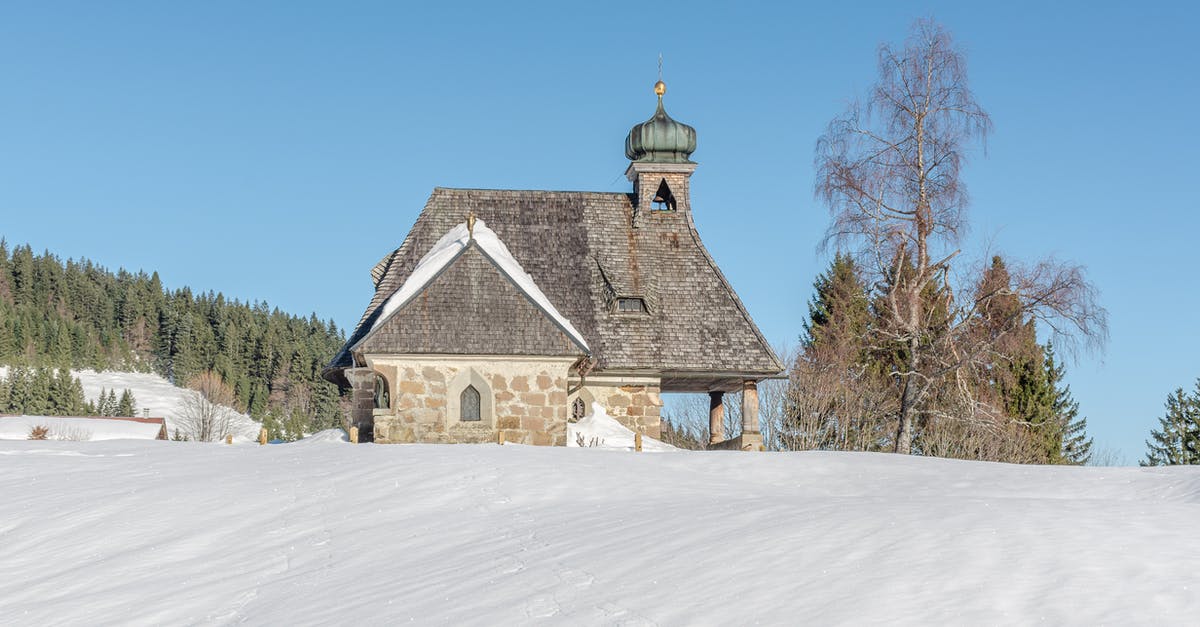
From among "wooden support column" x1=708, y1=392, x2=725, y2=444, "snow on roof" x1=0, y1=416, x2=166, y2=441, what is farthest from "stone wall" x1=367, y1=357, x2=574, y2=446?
"snow on roof" x1=0, y1=416, x2=166, y2=441

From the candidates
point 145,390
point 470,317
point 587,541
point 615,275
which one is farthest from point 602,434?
point 145,390

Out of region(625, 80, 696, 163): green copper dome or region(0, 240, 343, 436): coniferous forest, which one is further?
region(0, 240, 343, 436): coniferous forest

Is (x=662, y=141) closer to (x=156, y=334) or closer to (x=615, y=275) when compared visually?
(x=615, y=275)

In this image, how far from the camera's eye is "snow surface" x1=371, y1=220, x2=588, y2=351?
22.9 meters

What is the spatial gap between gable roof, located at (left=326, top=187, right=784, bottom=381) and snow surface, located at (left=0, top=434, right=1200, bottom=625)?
8.87 m

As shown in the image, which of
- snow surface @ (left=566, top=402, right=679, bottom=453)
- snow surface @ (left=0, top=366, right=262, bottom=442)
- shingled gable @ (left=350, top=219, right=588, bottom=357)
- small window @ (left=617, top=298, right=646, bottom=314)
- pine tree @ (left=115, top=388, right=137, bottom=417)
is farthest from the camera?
snow surface @ (left=0, top=366, right=262, bottom=442)

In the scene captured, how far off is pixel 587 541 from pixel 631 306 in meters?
15.5

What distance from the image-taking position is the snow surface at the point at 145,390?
122125mm

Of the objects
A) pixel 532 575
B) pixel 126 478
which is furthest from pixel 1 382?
pixel 532 575

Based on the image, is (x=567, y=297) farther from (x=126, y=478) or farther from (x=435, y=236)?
(x=126, y=478)

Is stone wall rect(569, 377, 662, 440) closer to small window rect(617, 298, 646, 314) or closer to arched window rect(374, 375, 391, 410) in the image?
small window rect(617, 298, 646, 314)

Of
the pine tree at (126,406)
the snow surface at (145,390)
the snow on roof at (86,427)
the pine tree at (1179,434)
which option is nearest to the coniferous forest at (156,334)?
the snow surface at (145,390)

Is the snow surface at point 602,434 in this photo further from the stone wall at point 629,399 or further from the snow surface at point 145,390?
the snow surface at point 145,390

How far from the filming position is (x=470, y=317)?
22.7m
